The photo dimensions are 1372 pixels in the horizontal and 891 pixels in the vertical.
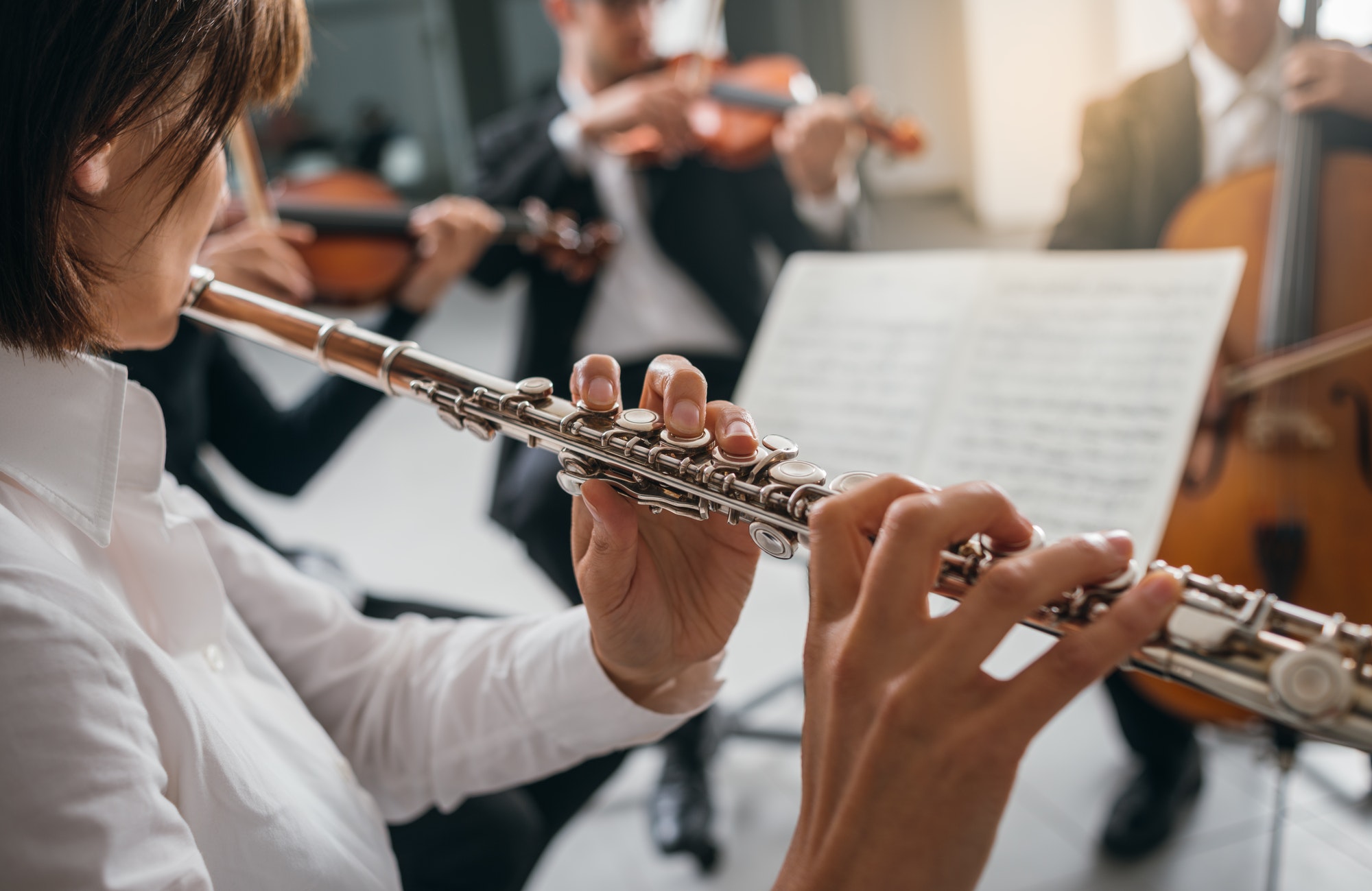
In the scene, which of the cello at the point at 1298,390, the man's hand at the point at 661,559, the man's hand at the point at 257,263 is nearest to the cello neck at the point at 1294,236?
the cello at the point at 1298,390

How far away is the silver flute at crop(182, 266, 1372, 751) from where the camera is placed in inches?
15.0

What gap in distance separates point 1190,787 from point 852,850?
49.0 inches

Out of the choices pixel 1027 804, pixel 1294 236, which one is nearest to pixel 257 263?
pixel 1294 236

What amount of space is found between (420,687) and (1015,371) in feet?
2.08

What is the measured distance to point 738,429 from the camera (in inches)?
21.1

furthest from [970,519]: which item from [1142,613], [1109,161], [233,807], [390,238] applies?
[390,238]

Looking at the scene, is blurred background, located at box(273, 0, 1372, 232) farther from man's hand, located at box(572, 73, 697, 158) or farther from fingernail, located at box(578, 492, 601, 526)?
fingernail, located at box(578, 492, 601, 526)

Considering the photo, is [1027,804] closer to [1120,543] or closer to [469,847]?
[469,847]

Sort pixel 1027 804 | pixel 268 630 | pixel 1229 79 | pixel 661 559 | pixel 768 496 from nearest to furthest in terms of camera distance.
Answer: pixel 768 496 < pixel 661 559 < pixel 268 630 < pixel 1229 79 < pixel 1027 804

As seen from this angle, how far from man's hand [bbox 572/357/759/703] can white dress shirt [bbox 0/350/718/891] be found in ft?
0.17

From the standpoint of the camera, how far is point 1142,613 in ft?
1.24

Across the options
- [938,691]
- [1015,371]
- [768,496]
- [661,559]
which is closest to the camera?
[938,691]

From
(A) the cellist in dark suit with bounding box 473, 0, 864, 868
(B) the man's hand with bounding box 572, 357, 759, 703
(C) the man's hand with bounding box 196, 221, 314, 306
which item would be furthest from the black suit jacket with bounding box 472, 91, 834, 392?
(B) the man's hand with bounding box 572, 357, 759, 703

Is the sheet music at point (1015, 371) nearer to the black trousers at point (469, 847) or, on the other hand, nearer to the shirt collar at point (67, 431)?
the black trousers at point (469, 847)
